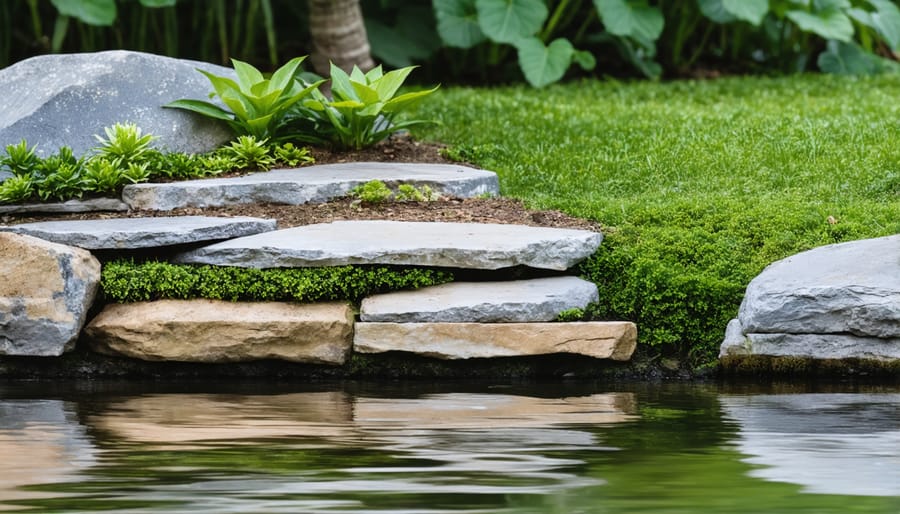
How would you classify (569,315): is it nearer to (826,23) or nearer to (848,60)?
(826,23)

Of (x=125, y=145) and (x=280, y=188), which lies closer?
(x=280, y=188)

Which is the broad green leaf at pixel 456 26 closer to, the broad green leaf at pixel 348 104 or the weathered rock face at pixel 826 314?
the broad green leaf at pixel 348 104

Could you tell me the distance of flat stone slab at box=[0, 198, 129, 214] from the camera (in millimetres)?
7270

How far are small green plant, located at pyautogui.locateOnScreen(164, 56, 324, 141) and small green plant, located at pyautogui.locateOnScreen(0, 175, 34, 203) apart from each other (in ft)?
3.63

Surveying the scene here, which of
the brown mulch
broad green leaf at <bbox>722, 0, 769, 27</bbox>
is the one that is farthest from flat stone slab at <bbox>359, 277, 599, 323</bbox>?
broad green leaf at <bbox>722, 0, 769, 27</bbox>

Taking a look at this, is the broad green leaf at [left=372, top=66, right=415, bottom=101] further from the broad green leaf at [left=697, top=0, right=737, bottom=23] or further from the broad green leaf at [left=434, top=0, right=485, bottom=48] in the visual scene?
the broad green leaf at [left=697, top=0, right=737, bottom=23]

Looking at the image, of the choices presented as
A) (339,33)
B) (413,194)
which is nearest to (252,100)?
(413,194)

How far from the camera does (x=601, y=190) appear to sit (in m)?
7.82

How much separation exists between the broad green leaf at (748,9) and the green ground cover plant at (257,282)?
637 centimetres

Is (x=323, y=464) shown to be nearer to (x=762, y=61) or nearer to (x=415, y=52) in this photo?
(x=415, y=52)

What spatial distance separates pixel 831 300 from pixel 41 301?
3.49m

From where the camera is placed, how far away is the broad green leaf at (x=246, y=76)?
8008 millimetres

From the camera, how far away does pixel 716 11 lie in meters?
12.5

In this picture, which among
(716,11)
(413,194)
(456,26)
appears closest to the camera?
(413,194)
